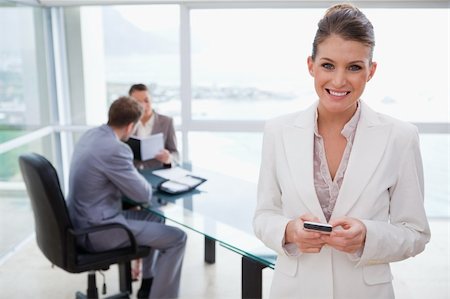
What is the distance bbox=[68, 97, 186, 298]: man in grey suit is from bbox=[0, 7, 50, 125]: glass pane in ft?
4.74

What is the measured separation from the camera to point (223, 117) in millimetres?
4797

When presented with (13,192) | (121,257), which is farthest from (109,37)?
(121,257)

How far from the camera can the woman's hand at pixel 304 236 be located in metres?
1.22

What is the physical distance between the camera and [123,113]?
2797 mm

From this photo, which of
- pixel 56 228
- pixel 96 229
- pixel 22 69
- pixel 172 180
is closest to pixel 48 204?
pixel 56 228

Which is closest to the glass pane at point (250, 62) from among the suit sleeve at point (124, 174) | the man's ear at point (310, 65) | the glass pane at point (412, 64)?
the glass pane at point (412, 64)

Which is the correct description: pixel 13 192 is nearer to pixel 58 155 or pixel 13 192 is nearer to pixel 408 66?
pixel 58 155

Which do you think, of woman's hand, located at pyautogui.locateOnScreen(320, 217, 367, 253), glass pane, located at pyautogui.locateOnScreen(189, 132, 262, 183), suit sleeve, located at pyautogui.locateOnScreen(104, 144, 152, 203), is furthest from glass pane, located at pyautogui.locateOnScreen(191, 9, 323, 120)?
woman's hand, located at pyautogui.locateOnScreen(320, 217, 367, 253)

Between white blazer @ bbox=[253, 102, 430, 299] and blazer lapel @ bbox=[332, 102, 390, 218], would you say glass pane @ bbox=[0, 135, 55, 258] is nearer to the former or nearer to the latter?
white blazer @ bbox=[253, 102, 430, 299]

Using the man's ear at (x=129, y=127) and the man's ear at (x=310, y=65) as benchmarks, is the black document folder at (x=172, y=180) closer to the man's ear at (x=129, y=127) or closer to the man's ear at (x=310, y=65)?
the man's ear at (x=129, y=127)

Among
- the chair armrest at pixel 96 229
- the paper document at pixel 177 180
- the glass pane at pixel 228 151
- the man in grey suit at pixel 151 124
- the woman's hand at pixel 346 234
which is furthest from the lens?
the glass pane at pixel 228 151

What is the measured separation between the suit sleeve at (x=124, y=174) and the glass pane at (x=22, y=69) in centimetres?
159

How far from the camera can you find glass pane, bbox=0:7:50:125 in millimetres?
3781

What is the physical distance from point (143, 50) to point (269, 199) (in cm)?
374
